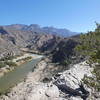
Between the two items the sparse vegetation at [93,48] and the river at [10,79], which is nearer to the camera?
the sparse vegetation at [93,48]

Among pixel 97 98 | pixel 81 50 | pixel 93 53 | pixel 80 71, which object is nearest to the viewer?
pixel 93 53

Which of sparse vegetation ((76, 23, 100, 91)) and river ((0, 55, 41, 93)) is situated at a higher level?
sparse vegetation ((76, 23, 100, 91))

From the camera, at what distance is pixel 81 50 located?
15.4 metres

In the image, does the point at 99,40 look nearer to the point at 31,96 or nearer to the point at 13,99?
the point at 31,96

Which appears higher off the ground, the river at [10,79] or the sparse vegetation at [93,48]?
the sparse vegetation at [93,48]

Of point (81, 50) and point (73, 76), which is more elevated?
point (81, 50)

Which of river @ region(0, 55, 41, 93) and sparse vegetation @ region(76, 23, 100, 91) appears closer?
sparse vegetation @ region(76, 23, 100, 91)

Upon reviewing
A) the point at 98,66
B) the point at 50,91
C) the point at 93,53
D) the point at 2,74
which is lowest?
the point at 2,74

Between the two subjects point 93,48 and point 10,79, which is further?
point 10,79

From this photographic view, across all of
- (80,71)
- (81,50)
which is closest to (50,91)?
(80,71)

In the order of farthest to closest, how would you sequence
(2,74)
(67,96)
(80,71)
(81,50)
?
(2,74) → (80,71) → (67,96) → (81,50)

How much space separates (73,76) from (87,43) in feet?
53.1

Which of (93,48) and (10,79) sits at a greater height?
(93,48)

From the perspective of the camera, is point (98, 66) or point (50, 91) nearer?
point (98, 66)
